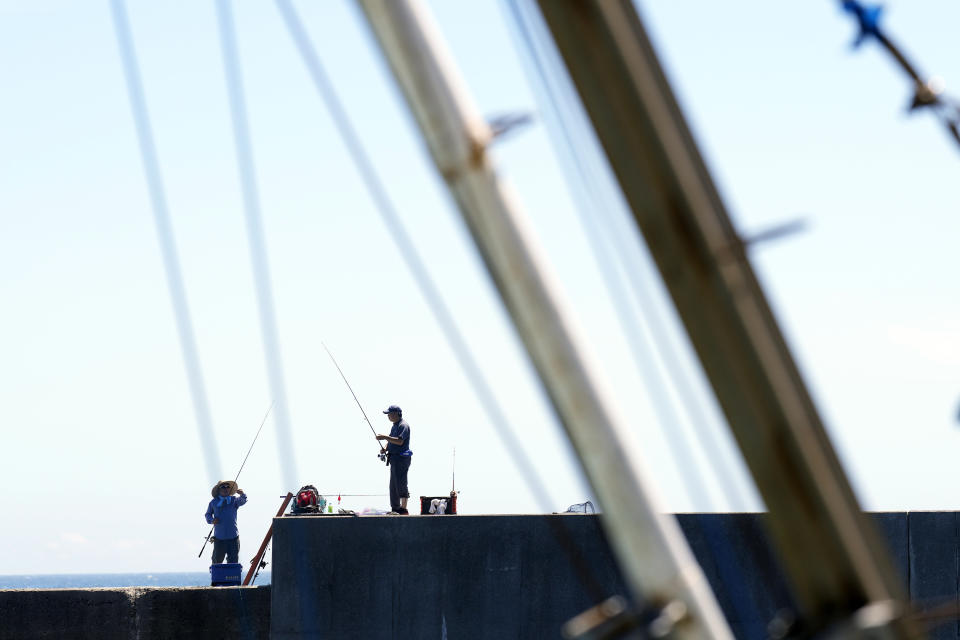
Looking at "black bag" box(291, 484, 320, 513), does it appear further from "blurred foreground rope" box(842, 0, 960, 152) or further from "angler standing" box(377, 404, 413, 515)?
"blurred foreground rope" box(842, 0, 960, 152)

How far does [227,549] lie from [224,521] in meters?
0.30

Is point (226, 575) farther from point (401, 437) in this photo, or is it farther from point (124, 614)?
point (401, 437)

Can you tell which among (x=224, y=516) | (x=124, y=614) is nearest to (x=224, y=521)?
(x=224, y=516)

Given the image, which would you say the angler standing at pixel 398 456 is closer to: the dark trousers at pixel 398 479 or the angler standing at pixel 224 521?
the dark trousers at pixel 398 479

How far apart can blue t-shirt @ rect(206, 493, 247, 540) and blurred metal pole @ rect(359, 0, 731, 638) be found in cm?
1029

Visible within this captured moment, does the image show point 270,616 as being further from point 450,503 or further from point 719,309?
point 719,309

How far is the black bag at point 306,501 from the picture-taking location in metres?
13.4

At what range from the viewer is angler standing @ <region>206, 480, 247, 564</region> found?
45.6 feet

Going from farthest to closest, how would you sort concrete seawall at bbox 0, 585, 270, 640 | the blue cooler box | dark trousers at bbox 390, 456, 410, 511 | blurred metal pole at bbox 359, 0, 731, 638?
dark trousers at bbox 390, 456, 410, 511, the blue cooler box, concrete seawall at bbox 0, 585, 270, 640, blurred metal pole at bbox 359, 0, 731, 638

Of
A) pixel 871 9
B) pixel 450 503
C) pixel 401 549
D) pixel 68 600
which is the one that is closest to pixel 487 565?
pixel 401 549

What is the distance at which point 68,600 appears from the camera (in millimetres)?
10812

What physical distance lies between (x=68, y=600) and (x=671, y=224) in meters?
8.33

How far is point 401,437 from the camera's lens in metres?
14.0

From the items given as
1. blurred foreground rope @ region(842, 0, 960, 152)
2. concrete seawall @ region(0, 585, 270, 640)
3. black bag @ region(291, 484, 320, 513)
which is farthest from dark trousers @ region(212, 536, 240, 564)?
blurred foreground rope @ region(842, 0, 960, 152)
